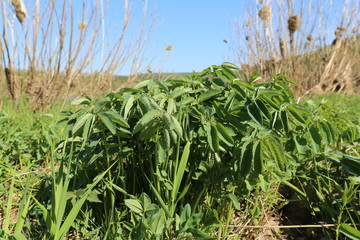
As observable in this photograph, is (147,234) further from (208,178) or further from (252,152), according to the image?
(252,152)

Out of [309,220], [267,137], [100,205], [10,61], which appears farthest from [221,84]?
[10,61]

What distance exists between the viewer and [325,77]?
8.91 meters

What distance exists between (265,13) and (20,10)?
4.24m

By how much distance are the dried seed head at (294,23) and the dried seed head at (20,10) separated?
4580 millimetres

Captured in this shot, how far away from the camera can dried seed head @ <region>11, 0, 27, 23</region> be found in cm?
401

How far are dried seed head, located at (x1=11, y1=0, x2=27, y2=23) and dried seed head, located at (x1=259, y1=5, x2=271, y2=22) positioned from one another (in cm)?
418

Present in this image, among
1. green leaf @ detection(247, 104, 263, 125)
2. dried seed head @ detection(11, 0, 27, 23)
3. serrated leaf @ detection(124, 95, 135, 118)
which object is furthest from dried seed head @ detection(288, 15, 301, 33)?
serrated leaf @ detection(124, 95, 135, 118)

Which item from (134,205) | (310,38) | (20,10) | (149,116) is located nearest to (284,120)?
(149,116)

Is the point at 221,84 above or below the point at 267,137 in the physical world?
above

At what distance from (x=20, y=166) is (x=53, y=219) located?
1.27m

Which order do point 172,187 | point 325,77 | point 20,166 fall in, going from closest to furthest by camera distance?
1. point 172,187
2. point 20,166
3. point 325,77

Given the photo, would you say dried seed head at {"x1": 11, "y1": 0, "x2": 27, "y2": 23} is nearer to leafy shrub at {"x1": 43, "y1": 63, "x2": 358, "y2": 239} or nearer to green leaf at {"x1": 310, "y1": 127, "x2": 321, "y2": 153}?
leafy shrub at {"x1": 43, "y1": 63, "x2": 358, "y2": 239}

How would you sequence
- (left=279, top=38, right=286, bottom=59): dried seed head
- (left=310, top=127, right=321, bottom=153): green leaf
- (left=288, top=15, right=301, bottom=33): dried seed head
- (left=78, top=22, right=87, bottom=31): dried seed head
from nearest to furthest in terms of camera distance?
1. (left=310, top=127, right=321, bottom=153): green leaf
2. (left=78, top=22, right=87, bottom=31): dried seed head
3. (left=288, top=15, right=301, bottom=33): dried seed head
4. (left=279, top=38, right=286, bottom=59): dried seed head

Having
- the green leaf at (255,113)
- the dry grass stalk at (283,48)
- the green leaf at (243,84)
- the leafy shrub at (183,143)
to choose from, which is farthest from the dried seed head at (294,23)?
the green leaf at (255,113)
